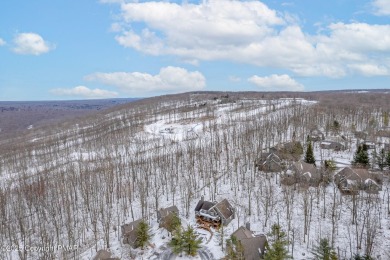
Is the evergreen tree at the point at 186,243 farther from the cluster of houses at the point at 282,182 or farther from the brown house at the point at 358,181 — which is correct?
the brown house at the point at 358,181

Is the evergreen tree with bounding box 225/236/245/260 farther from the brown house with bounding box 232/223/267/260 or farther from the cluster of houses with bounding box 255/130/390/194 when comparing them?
Answer: the cluster of houses with bounding box 255/130/390/194

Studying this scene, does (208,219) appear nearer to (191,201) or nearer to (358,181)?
(191,201)

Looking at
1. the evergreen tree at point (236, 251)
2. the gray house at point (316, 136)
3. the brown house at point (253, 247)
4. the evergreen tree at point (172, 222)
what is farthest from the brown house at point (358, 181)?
the evergreen tree at point (172, 222)

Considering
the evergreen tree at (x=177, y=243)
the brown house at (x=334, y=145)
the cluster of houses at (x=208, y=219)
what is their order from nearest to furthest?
the evergreen tree at (x=177, y=243) → the cluster of houses at (x=208, y=219) → the brown house at (x=334, y=145)

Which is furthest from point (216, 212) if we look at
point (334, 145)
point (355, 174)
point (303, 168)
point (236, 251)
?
point (334, 145)

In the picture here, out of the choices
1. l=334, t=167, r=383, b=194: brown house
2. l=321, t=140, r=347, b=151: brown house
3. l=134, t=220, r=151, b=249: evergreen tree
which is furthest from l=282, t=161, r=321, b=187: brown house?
l=134, t=220, r=151, b=249: evergreen tree
